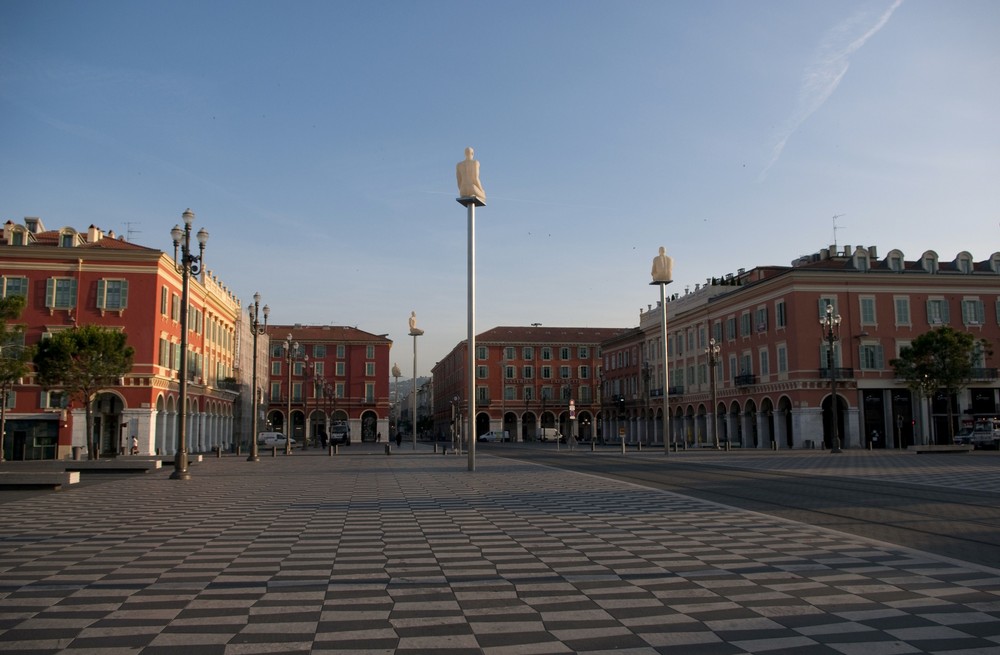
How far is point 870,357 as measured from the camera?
60406mm

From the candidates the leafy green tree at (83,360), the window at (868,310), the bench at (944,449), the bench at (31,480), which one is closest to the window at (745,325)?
the window at (868,310)

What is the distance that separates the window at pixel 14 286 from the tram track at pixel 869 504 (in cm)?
3791

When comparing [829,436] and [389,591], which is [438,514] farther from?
[829,436]

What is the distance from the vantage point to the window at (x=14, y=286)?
48312 mm

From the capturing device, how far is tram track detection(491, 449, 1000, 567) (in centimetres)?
1187

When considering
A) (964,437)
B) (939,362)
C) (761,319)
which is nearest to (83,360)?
(761,319)

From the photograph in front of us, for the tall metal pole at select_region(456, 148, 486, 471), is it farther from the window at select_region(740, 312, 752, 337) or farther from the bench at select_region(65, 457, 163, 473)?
the window at select_region(740, 312, 752, 337)

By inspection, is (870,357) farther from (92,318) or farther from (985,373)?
(92,318)

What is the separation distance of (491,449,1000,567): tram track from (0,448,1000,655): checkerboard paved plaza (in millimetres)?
864

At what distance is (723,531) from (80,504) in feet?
45.4

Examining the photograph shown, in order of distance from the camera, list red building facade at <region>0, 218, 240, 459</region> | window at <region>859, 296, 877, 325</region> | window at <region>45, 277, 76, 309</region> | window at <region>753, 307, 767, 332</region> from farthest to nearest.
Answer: window at <region>753, 307, 767, 332</region> < window at <region>859, 296, 877, 325</region> < window at <region>45, 277, 76, 309</region> < red building facade at <region>0, 218, 240, 459</region>

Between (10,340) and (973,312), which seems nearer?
(10,340)

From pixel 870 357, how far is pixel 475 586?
192ft

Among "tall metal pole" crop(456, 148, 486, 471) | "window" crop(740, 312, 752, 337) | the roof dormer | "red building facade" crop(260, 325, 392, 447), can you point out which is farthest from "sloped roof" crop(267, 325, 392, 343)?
"tall metal pole" crop(456, 148, 486, 471)
